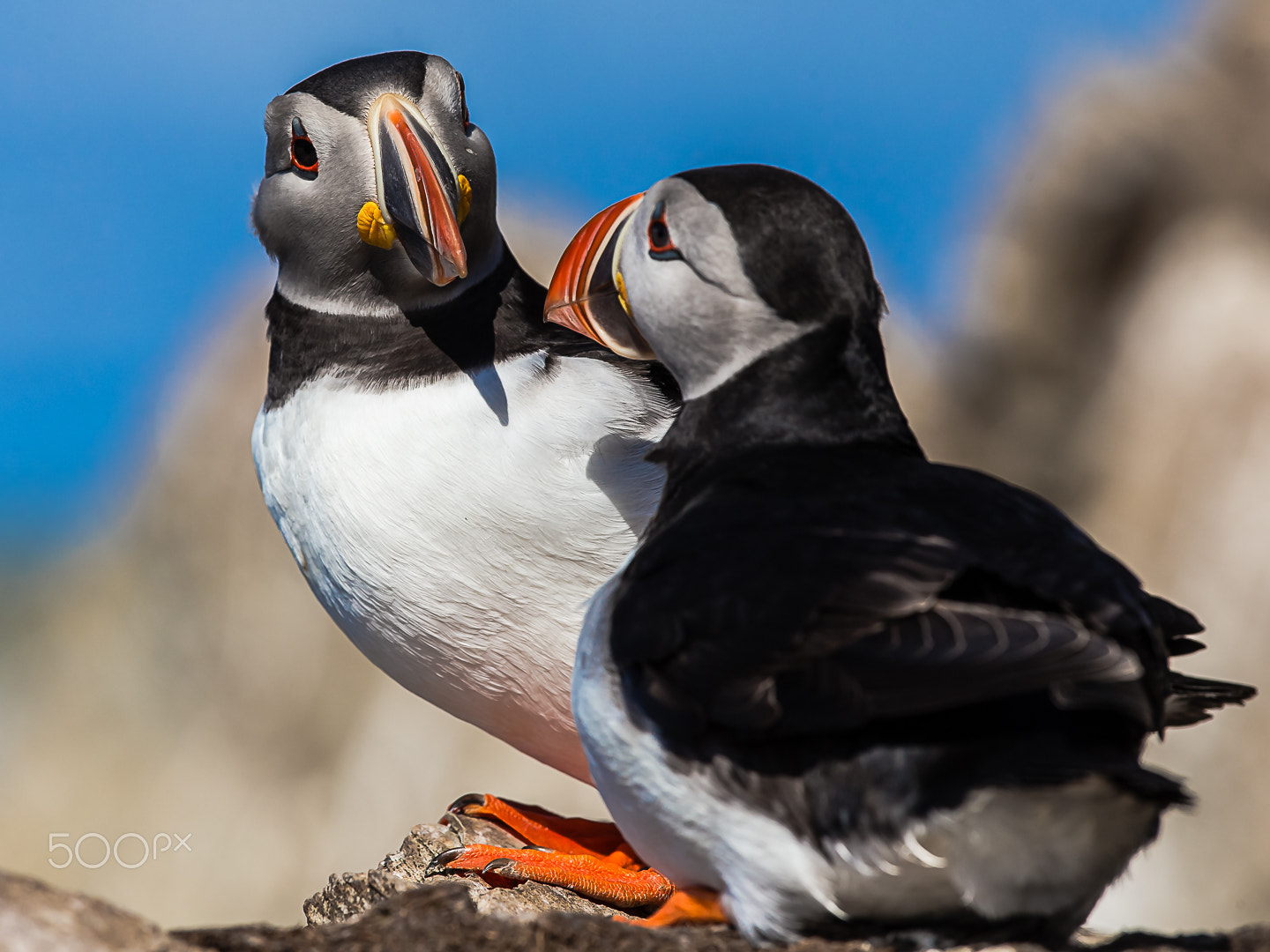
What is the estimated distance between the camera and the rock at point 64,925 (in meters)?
3.16

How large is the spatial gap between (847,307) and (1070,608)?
116 cm

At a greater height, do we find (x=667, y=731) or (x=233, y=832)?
(x=667, y=731)

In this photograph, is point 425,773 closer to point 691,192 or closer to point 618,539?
point 618,539

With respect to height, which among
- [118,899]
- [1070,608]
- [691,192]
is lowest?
[118,899]

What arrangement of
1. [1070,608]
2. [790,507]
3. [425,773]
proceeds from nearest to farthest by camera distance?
1. [1070,608]
2. [790,507]
3. [425,773]

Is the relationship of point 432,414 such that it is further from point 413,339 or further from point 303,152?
point 303,152

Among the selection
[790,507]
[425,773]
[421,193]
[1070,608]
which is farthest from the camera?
[425,773]

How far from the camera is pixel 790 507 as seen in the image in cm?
356

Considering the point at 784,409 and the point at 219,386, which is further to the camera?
the point at 219,386

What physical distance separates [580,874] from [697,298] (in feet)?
7.98

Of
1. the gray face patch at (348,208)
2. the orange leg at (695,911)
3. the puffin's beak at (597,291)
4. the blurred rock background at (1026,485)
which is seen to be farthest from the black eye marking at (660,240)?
the blurred rock background at (1026,485)

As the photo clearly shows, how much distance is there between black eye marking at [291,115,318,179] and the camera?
5.51 meters

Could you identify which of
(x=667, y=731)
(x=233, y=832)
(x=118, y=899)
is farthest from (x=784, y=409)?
Result: (x=118, y=899)

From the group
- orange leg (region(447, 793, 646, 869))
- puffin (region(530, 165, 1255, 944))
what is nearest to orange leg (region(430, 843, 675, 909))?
orange leg (region(447, 793, 646, 869))
